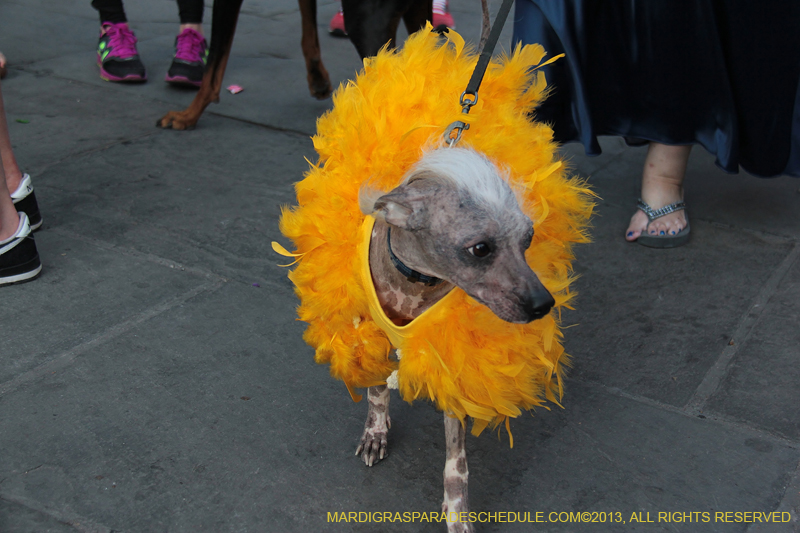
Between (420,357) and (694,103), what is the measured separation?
2432 millimetres

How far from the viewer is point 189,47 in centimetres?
554

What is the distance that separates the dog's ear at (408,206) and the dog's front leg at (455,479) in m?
0.65

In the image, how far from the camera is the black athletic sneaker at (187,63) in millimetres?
5496

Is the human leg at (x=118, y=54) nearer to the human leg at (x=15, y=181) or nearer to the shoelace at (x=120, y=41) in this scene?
the shoelace at (x=120, y=41)

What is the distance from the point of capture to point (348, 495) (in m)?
2.26

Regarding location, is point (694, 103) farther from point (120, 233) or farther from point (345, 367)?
point (120, 233)

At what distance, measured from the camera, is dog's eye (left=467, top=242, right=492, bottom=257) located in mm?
1744

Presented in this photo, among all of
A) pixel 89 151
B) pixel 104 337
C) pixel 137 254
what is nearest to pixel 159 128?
pixel 89 151

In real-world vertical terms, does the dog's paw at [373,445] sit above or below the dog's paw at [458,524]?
below

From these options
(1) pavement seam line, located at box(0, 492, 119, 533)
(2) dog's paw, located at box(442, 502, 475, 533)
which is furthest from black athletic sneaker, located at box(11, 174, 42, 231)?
(2) dog's paw, located at box(442, 502, 475, 533)

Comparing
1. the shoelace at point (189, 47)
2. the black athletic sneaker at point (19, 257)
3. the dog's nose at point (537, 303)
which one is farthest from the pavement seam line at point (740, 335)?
the shoelace at point (189, 47)

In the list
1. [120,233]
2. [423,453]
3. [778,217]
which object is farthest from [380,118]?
[778,217]

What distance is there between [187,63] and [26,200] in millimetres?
2405

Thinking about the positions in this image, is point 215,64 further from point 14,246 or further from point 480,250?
point 480,250
